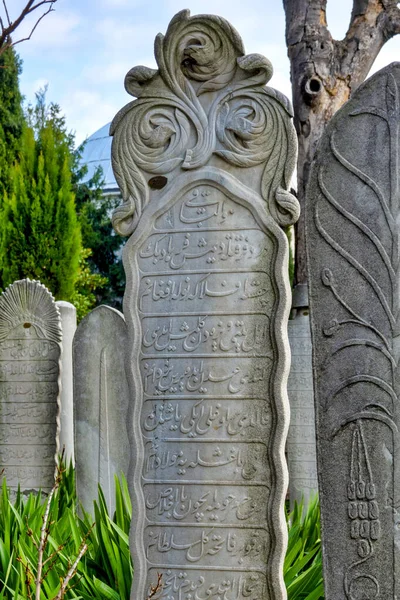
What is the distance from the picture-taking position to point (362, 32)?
9.40 metres

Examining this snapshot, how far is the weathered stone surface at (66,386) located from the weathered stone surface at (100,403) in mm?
1062

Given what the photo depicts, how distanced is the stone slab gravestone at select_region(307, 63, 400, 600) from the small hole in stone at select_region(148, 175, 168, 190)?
→ 958 mm

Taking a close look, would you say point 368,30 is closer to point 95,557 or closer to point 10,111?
point 95,557

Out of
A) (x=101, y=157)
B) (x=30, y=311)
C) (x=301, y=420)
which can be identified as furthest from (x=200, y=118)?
(x=101, y=157)

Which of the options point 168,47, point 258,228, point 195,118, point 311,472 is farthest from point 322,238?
point 311,472

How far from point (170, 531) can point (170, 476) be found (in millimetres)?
231

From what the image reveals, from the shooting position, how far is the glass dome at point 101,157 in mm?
22875

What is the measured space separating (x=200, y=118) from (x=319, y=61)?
5.01 m

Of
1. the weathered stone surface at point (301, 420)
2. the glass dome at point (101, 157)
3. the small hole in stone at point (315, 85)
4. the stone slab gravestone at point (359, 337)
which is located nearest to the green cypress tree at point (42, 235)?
the small hole in stone at point (315, 85)

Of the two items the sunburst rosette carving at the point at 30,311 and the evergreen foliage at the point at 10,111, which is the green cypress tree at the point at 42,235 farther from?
the sunburst rosette carving at the point at 30,311

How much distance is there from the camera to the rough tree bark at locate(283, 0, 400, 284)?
9.12 m

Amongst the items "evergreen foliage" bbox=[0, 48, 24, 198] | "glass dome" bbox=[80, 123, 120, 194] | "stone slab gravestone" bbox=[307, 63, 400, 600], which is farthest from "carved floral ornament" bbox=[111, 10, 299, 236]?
"glass dome" bbox=[80, 123, 120, 194]

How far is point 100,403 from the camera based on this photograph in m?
6.29

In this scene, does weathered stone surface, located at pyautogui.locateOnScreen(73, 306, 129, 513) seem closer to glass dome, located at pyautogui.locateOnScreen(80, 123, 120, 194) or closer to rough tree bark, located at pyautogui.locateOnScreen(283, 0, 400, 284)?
rough tree bark, located at pyautogui.locateOnScreen(283, 0, 400, 284)
